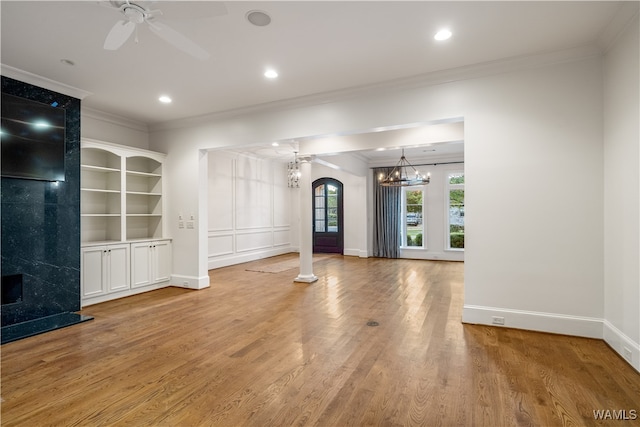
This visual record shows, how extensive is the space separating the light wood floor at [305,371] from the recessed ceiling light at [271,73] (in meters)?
3.05

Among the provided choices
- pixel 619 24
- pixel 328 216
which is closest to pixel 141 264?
pixel 328 216

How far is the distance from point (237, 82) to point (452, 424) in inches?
167

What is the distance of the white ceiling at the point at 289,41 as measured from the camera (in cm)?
276

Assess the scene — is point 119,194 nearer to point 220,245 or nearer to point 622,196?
point 220,245

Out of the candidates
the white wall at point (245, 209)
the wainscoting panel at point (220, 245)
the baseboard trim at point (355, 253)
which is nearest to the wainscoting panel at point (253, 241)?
the white wall at point (245, 209)

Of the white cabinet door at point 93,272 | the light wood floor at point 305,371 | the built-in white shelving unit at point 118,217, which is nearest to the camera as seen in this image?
the light wood floor at point 305,371

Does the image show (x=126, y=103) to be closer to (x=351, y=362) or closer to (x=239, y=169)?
(x=239, y=169)

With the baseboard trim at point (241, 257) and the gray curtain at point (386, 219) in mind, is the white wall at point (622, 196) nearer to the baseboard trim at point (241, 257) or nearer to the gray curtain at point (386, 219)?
the gray curtain at point (386, 219)

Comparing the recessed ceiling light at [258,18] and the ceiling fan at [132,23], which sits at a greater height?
the recessed ceiling light at [258,18]

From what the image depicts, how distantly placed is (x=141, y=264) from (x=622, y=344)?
20.6 ft

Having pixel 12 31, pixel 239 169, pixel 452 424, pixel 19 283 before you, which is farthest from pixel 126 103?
pixel 452 424

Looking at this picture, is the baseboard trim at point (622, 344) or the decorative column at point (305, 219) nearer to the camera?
the baseboard trim at point (622, 344)

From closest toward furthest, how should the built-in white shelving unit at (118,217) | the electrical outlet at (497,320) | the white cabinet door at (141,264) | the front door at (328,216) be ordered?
the electrical outlet at (497,320) → the built-in white shelving unit at (118,217) → the white cabinet door at (141,264) → the front door at (328,216)

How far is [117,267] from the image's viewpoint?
5137 millimetres
